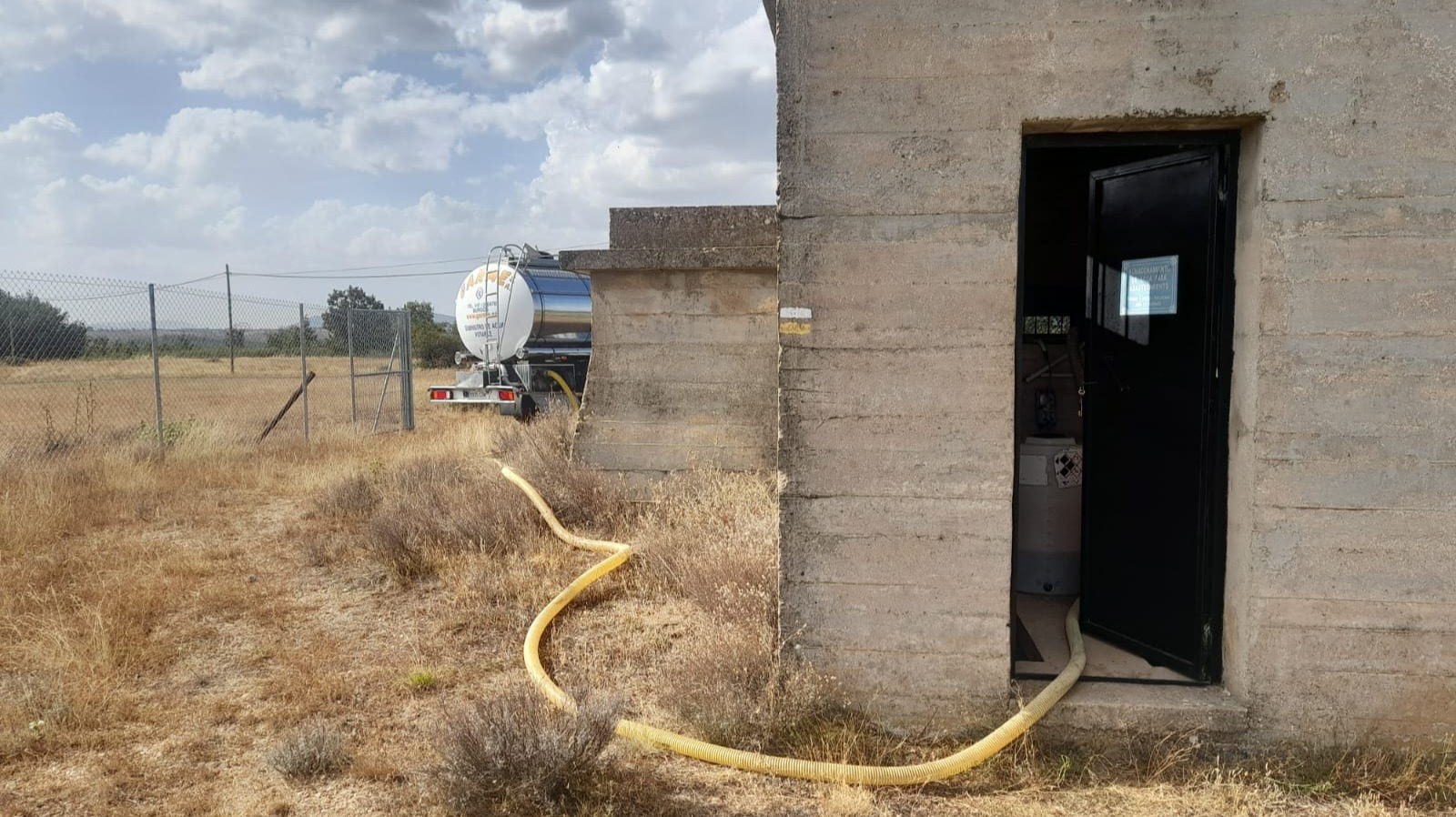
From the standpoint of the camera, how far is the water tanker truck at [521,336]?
13023 mm

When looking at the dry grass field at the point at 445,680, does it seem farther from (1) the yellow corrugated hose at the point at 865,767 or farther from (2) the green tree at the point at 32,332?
(2) the green tree at the point at 32,332

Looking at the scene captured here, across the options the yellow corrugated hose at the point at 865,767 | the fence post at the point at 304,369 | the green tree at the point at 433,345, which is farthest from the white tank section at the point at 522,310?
the green tree at the point at 433,345

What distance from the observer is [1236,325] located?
360cm

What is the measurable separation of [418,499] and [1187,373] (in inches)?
247

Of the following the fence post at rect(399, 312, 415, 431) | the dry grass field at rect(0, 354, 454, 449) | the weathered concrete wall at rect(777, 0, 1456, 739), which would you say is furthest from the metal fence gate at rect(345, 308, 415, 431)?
the weathered concrete wall at rect(777, 0, 1456, 739)

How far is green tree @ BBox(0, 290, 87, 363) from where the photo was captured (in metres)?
10.5

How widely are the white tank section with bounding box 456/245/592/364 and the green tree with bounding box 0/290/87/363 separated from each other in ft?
17.3

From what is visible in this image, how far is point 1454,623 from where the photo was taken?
341cm

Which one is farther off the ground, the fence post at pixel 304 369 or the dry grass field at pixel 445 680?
the fence post at pixel 304 369

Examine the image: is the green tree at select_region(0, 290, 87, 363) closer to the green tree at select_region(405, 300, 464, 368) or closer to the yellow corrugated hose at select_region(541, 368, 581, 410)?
the yellow corrugated hose at select_region(541, 368, 581, 410)

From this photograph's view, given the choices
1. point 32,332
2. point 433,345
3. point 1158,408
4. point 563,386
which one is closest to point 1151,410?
point 1158,408

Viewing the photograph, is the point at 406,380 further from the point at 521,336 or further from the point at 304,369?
the point at 521,336

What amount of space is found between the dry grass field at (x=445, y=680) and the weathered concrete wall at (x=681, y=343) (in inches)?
16.0

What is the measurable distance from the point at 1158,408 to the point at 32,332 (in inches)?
523
